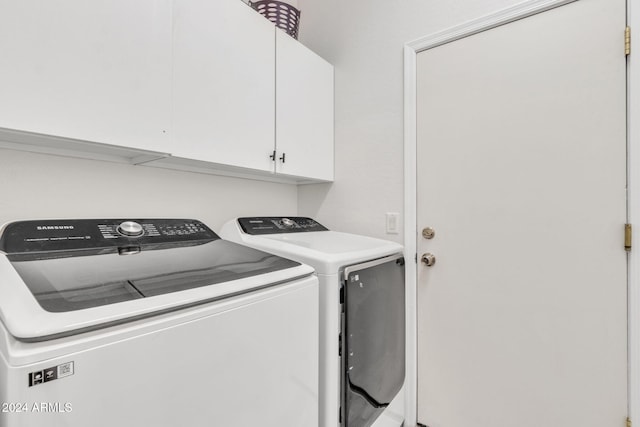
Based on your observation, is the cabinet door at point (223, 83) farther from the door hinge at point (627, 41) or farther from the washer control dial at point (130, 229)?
the door hinge at point (627, 41)

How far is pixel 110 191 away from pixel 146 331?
894 mm

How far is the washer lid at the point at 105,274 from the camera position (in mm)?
603

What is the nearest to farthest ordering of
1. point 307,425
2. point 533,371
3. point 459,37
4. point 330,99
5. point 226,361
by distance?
point 226,361
point 307,425
point 533,371
point 459,37
point 330,99

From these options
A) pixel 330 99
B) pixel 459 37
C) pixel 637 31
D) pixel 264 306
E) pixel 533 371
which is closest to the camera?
pixel 264 306

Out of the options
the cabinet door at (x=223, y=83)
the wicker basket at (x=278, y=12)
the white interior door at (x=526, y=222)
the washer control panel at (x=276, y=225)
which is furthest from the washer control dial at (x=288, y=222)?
the wicker basket at (x=278, y=12)

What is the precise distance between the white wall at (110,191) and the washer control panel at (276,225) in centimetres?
20

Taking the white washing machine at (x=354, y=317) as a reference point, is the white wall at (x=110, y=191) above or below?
above

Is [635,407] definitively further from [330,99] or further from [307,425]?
[330,99]

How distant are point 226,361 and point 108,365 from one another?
27 centimetres

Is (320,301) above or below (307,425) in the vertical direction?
above

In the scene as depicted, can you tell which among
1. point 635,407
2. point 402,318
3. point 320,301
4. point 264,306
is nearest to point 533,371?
point 635,407

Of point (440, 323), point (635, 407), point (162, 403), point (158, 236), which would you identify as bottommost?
point (635, 407)

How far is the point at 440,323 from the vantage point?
5.32ft

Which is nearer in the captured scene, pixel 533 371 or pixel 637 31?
pixel 637 31
